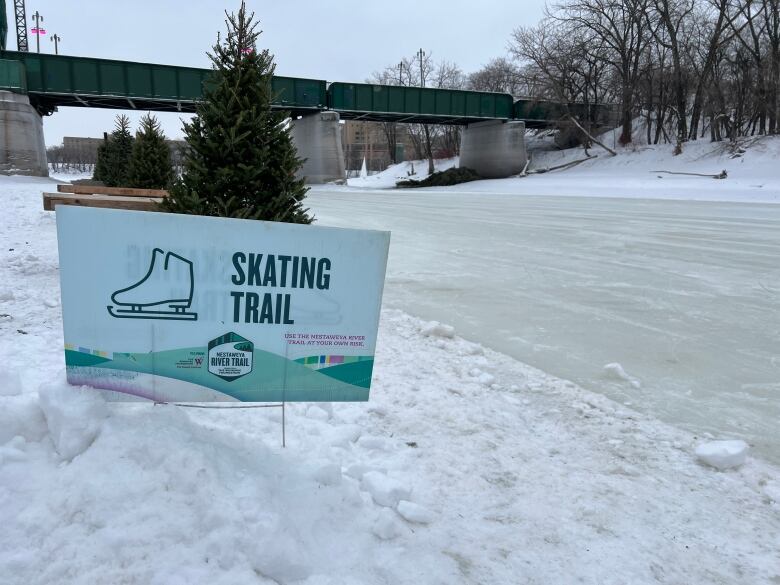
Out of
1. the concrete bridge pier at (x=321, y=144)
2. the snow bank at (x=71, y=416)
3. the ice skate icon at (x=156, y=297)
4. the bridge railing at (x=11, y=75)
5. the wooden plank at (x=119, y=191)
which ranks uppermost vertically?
the bridge railing at (x=11, y=75)

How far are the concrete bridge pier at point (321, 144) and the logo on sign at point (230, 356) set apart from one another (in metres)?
39.8

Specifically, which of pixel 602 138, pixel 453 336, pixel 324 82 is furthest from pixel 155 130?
pixel 602 138

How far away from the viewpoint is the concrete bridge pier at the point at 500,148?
44.5m

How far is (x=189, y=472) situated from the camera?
7.75 ft

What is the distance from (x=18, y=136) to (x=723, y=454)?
3869 centimetres

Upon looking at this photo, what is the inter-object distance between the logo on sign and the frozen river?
2728 millimetres

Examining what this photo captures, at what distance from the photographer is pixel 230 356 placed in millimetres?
2727

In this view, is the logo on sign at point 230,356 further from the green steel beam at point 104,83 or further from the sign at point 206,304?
the green steel beam at point 104,83

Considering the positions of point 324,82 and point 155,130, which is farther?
point 324,82

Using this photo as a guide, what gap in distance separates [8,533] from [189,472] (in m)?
0.65

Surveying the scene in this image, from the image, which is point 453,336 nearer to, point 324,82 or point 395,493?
point 395,493

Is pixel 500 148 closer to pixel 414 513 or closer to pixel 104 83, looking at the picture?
pixel 104 83

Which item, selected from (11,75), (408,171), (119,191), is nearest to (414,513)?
(119,191)

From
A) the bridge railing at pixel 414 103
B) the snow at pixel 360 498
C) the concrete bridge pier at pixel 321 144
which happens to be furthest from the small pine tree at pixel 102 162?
the snow at pixel 360 498
